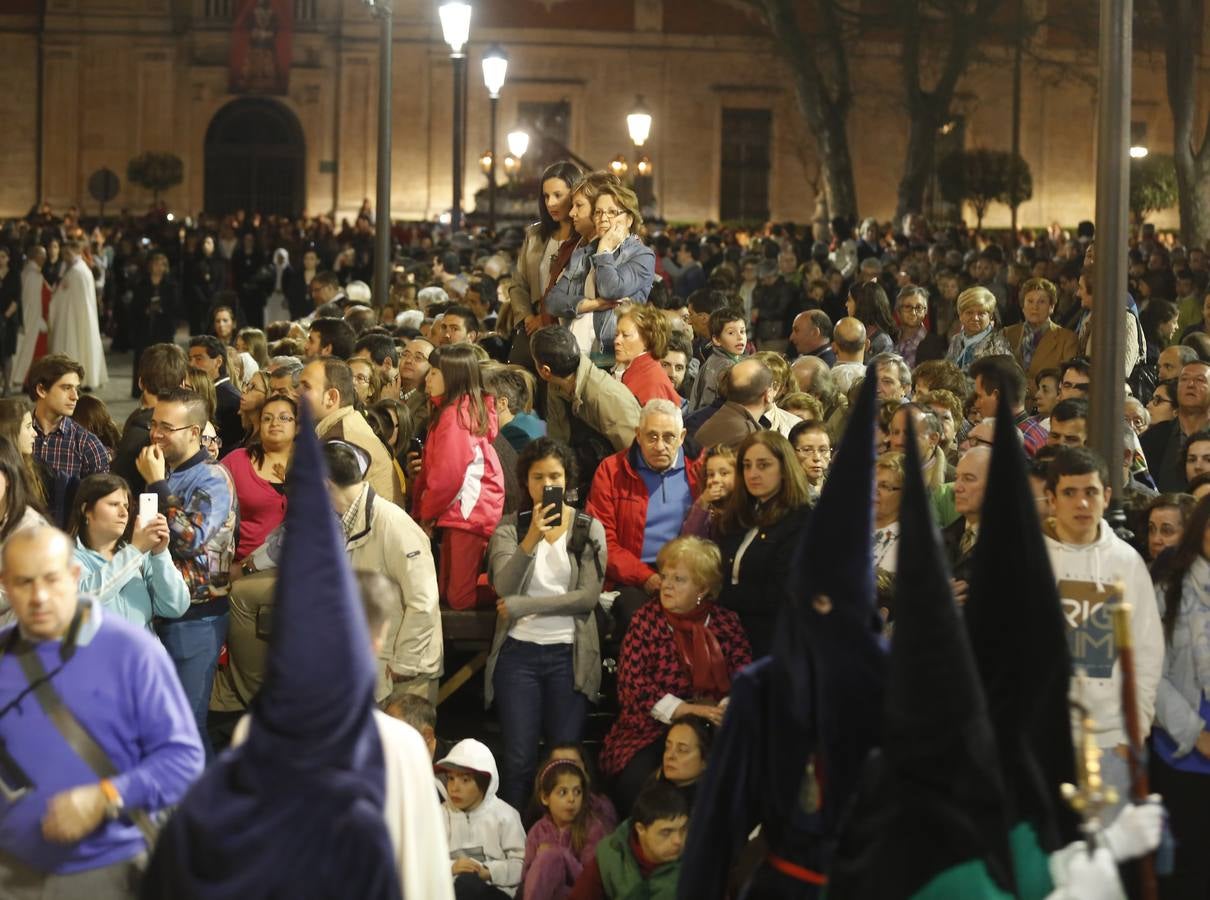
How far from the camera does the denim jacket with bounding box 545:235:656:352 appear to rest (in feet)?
37.0

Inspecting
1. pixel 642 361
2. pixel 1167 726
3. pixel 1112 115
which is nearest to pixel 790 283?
pixel 642 361

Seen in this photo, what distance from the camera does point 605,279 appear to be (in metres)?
11.3

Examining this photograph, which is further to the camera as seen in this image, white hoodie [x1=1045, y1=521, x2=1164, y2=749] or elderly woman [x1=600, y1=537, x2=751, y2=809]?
elderly woman [x1=600, y1=537, x2=751, y2=809]

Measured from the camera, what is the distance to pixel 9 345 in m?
25.5

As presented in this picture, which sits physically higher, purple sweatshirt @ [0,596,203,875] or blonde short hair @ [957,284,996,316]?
blonde short hair @ [957,284,996,316]

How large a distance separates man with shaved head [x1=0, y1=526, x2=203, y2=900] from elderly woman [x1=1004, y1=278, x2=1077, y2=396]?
28.0 ft

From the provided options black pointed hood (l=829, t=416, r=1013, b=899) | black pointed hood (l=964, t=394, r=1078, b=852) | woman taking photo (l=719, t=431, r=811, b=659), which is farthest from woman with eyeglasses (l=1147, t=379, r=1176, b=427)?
black pointed hood (l=829, t=416, r=1013, b=899)

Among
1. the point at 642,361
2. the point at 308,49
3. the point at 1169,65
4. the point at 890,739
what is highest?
the point at 308,49

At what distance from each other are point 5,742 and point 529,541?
3.52 m

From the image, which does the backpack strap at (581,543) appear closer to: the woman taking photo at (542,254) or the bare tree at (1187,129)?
the woman taking photo at (542,254)

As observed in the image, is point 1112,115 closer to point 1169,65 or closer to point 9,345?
point 9,345

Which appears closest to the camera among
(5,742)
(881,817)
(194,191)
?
(881,817)

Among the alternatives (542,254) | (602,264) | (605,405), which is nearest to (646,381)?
(605,405)

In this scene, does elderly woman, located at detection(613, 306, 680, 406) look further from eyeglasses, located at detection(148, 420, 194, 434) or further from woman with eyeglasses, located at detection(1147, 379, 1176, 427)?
woman with eyeglasses, located at detection(1147, 379, 1176, 427)
